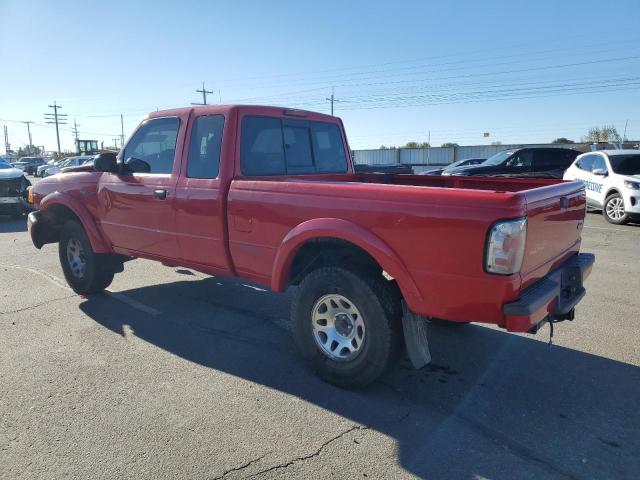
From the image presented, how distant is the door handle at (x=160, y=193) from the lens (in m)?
4.53

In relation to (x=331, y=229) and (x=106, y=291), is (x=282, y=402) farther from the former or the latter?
(x=106, y=291)

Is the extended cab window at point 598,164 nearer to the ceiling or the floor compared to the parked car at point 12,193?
nearer to the ceiling

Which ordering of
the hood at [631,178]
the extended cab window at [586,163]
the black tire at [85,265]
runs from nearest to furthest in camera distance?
1. the black tire at [85,265]
2. the hood at [631,178]
3. the extended cab window at [586,163]

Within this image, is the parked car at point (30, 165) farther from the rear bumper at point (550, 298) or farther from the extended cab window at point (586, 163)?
the rear bumper at point (550, 298)

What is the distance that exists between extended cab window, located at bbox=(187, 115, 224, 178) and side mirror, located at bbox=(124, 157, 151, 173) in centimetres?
71

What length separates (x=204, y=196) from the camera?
13.7ft

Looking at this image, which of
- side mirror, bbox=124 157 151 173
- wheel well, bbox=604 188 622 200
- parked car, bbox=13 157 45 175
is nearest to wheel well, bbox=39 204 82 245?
side mirror, bbox=124 157 151 173

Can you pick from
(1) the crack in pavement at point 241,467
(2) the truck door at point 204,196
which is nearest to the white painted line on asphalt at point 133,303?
(2) the truck door at point 204,196

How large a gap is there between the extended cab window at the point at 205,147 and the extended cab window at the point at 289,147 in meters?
0.23

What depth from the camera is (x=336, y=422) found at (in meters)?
3.14

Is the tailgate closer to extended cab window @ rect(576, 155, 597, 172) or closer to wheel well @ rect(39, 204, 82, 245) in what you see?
wheel well @ rect(39, 204, 82, 245)

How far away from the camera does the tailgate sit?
2.92 m

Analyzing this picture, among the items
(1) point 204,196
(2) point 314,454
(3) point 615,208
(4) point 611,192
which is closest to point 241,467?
(2) point 314,454

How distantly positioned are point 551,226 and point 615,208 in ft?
31.6
